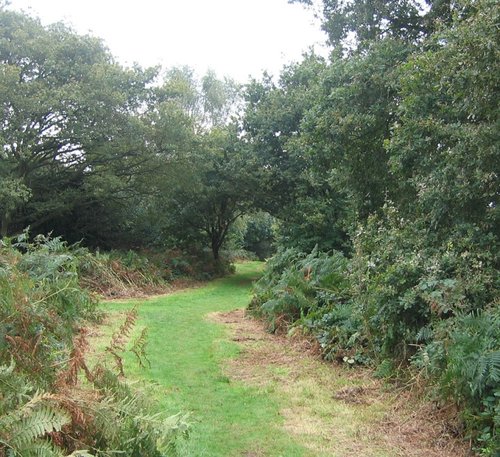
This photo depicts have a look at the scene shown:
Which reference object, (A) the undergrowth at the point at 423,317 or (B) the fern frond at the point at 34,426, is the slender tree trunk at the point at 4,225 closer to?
(A) the undergrowth at the point at 423,317

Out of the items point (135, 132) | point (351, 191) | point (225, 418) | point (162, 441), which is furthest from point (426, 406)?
point (135, 132)

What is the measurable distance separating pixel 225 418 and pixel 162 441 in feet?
5.86

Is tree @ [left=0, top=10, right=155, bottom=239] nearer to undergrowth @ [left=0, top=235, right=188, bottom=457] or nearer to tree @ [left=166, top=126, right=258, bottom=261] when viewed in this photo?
tree @ [left=166, top=126, right=258, bottom=261]

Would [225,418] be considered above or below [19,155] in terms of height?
A: below

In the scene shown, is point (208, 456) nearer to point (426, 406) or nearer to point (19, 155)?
point (426, 406)

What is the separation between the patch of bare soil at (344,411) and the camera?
451 centimetres

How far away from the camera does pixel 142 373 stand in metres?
6.61

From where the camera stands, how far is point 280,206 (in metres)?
21.2

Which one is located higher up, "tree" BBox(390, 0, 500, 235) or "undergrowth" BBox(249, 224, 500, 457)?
"tree" BBox(390, 0, 500, 235)

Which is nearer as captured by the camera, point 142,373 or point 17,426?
point 17,426

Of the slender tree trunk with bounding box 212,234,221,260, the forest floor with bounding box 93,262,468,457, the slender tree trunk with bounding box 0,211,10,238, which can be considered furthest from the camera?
the slender tree trunk with bounding box 212,234,221,260

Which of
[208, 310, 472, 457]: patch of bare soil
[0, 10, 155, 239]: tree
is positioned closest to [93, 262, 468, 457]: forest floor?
[208, 310, 472, 457]: patch of bare soil

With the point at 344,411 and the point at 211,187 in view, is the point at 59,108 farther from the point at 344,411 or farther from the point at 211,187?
the point at 344,411

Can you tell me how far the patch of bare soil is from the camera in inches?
178
